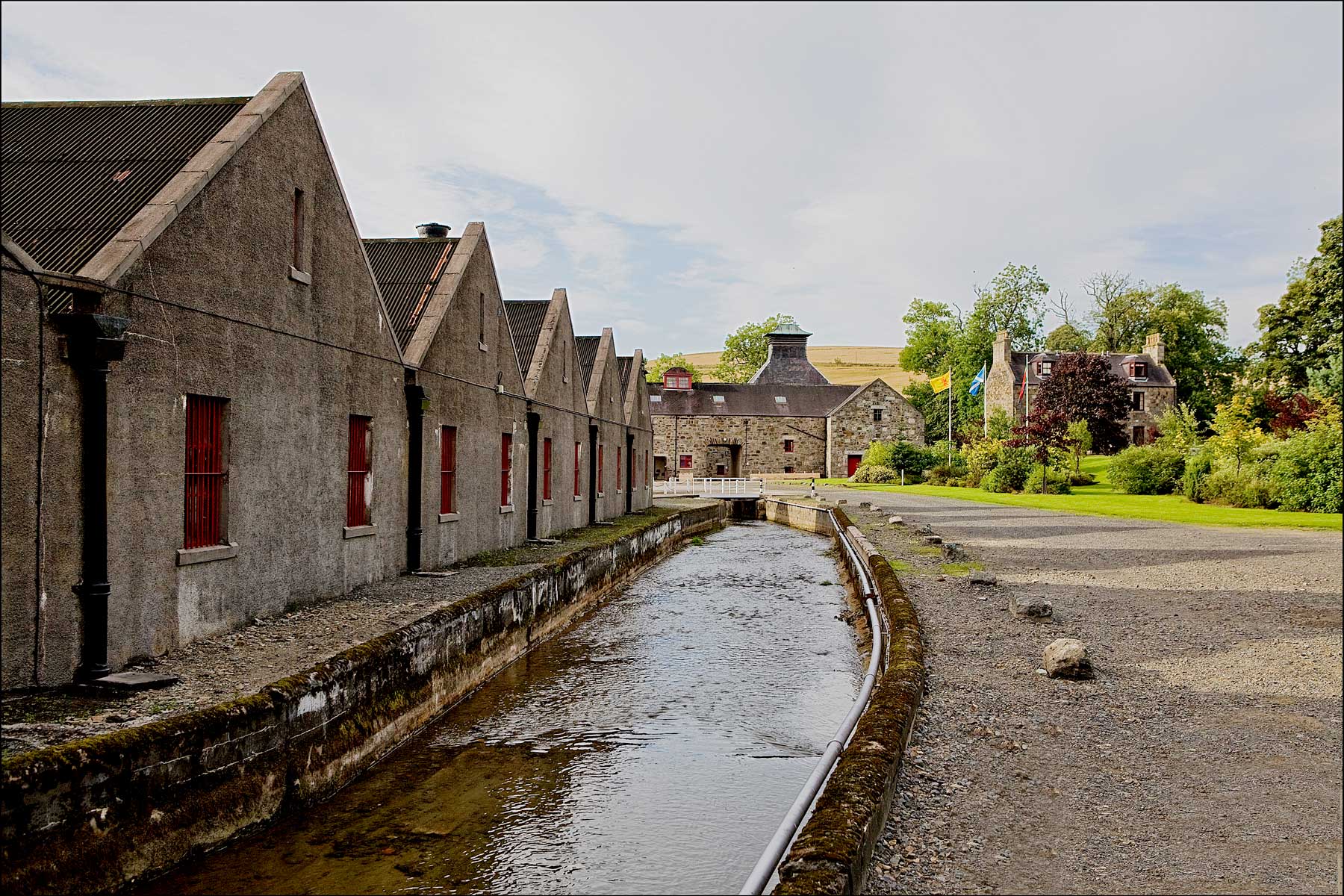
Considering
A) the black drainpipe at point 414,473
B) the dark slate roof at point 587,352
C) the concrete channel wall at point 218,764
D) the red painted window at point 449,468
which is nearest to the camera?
the concrete channel wall at point 218,764

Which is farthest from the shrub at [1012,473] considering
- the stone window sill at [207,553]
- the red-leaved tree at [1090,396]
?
the stone window sill at [207,553]

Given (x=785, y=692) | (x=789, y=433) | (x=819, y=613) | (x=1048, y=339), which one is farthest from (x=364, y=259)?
(x=1048, y=339)

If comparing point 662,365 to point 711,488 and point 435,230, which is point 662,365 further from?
point 435,230

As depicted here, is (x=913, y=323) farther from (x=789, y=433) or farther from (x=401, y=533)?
(x=401, y=533)

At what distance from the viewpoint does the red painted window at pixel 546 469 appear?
2092cm

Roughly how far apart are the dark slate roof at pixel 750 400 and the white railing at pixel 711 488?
12220 mm

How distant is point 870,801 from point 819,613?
1109 cm

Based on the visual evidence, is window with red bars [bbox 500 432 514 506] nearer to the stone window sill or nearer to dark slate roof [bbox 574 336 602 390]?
the stone window sill

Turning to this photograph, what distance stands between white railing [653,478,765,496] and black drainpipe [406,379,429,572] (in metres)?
33.7

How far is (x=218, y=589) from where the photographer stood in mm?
8859

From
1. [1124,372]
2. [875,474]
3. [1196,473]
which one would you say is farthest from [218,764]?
[1124,372]

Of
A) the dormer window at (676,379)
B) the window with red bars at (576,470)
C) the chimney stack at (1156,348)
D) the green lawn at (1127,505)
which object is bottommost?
the green lawn at (1127,505)

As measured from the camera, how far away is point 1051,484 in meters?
42.0

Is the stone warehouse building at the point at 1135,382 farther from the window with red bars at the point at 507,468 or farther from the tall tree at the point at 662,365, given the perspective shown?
the window with red bars at the point at 507,468
